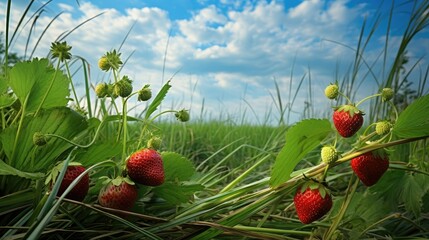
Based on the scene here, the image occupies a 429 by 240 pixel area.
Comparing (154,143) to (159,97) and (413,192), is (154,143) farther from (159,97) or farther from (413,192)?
(413,192)

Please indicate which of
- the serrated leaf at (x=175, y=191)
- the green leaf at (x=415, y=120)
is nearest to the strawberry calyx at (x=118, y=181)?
the serrated leaf at (x=175, y=191)

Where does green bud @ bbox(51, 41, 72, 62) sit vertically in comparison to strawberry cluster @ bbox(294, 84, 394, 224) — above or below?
above

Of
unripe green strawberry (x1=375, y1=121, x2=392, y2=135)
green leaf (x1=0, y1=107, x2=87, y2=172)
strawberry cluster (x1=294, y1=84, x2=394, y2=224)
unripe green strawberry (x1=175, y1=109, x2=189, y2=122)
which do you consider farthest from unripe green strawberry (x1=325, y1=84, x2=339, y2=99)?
green leaf (x1=0, y1=107, x2=87, y2=172)

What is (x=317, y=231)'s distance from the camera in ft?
3.81

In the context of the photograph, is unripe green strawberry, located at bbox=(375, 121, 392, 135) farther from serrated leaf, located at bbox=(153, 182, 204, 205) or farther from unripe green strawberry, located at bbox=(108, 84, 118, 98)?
unripe green strawberry, located at bbox=(108, 84, 118, 98)

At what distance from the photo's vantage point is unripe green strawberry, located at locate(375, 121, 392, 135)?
3.23 ft

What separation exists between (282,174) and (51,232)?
0.55 m

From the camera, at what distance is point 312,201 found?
3.16 ft

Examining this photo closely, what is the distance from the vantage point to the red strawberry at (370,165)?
1.01 m

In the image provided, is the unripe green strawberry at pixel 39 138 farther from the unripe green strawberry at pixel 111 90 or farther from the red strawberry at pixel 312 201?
the red strawberry at pixel 312 201

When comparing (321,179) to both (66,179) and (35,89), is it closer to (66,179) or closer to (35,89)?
(66,179)

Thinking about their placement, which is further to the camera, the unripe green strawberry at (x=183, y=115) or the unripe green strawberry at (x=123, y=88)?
the unripe green strawberry at (x=183, y=115)

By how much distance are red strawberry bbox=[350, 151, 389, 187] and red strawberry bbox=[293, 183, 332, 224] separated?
115mm

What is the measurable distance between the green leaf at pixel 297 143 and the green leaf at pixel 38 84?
0.54m
